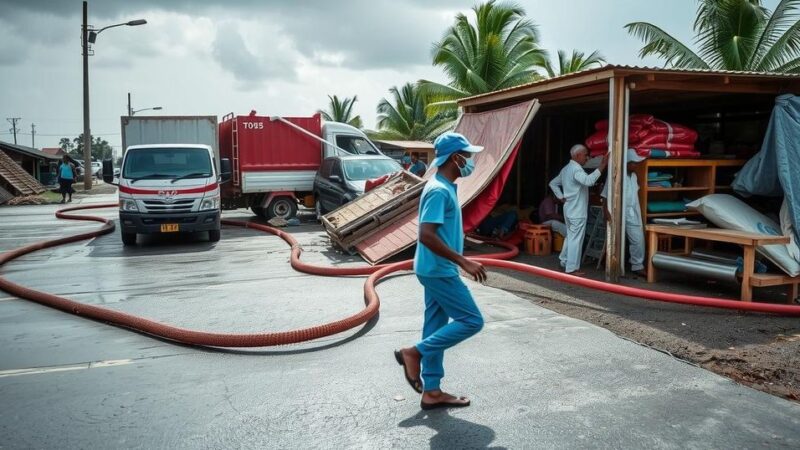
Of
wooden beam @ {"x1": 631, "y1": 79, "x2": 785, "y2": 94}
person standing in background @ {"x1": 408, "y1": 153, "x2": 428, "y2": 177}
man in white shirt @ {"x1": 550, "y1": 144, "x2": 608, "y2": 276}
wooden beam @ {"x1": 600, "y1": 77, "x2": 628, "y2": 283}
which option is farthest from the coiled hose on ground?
person standing in background @ {"x1": 408, "y1": 153, "x2": 428, "y2": 177}

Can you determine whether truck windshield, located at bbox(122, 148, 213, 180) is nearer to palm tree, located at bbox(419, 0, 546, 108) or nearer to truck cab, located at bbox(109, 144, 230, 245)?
truck cab, located at bbox(109, 144, 230, 245)

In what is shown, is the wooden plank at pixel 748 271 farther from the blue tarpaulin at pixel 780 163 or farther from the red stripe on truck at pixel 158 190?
the red stripe on truck at pixel 158 190

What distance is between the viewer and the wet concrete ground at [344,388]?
3.69 metres

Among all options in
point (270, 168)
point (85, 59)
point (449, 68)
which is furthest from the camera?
point (85, 59)

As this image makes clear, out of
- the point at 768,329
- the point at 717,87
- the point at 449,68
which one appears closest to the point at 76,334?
the point at 768,329

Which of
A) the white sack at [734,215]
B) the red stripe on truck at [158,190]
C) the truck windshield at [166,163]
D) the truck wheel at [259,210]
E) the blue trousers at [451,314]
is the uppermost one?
the truck windshield at [166,163]

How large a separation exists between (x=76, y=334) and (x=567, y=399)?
4726mm

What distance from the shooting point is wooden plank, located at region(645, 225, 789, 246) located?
688 cm

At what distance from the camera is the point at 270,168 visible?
1630 cm

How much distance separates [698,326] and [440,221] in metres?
3.71

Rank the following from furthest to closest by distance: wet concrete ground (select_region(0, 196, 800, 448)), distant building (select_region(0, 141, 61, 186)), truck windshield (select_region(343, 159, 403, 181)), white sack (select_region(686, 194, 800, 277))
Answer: distant building (select_region(0, 141, 61, 186)) < truck windshield (select_region(343, 159, 403, 181)) < white sack (select_region(686, 194, 800, 277)) < wet concrete ground (select_region(0, 196, 800, 448))

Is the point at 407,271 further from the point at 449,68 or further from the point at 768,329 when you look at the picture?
the point at 449,68

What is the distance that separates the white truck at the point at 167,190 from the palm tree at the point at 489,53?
14.9 meters

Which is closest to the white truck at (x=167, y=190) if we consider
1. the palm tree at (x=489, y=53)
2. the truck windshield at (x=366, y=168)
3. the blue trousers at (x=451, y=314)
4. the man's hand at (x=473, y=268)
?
the truck windshield at (x=366, y=168)
